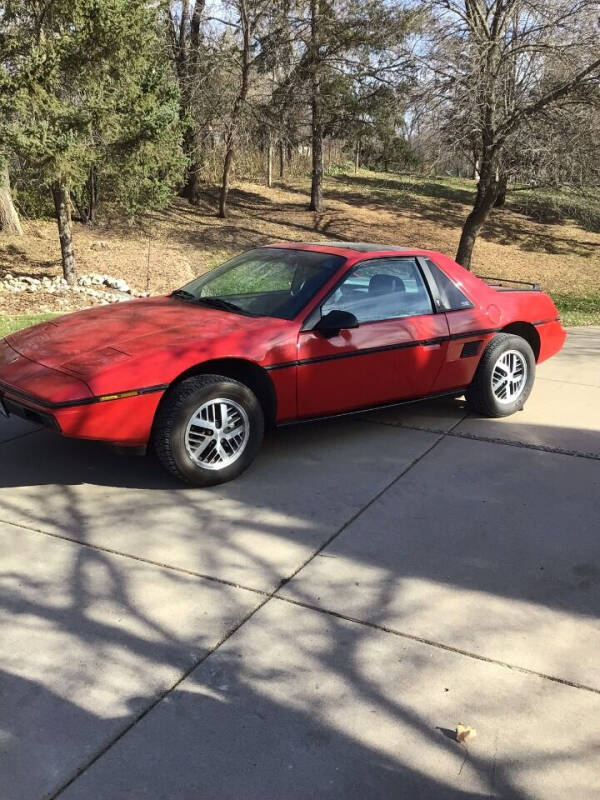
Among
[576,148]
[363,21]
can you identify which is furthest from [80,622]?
[363,21]

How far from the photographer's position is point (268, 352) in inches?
180

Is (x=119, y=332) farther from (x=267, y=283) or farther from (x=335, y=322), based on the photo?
(x=335, y=322)

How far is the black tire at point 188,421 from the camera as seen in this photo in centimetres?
421

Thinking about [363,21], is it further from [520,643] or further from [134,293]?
[520,643]

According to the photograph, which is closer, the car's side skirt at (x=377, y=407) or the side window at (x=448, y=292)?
the car's side skirt at (x=377, y=407)

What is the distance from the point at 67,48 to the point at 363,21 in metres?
11.7

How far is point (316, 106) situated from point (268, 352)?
2036 cm

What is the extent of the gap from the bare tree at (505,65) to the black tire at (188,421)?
1184 cm

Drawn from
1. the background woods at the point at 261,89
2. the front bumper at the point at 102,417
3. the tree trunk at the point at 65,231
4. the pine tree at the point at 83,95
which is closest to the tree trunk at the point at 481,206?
the background woods at the point at 261,89

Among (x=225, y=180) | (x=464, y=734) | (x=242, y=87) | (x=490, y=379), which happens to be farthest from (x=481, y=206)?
(x=464, y=734)

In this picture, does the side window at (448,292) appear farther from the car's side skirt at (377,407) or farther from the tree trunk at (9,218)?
the tree trunk at (9,218)

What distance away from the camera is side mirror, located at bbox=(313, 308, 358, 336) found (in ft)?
15.4

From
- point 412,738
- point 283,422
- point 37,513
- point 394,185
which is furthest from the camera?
point 394,185

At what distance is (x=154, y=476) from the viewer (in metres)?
4.61
